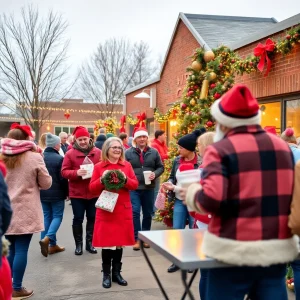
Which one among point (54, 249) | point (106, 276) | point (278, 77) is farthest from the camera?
point (278, 77)

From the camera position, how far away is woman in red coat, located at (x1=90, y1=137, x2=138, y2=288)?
5461mm

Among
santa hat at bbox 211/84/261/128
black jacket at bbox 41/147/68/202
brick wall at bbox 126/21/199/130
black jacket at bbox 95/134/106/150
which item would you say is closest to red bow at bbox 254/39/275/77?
black jacket at bbox 95/134/106/150

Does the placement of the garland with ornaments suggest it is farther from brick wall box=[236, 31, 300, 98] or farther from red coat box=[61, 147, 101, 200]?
red coat box=[61, 147, 101, 200]

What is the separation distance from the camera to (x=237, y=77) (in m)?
9.83

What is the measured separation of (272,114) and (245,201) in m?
6.79

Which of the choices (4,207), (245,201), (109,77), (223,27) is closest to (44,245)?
(4,207)

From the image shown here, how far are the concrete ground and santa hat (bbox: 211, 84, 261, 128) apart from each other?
3169 millimetres

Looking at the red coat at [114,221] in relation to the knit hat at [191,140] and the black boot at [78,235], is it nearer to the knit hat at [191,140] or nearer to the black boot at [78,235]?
the knit hat at [191,140]

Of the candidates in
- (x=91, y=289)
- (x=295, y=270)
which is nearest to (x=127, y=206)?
(x=91, y=289)

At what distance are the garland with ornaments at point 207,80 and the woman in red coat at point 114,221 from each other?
86.0 inches

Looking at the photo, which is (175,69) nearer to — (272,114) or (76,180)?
(272,114)

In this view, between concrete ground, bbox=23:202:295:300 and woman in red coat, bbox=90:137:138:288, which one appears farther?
woman in red coat, bbox=90:137:138:288

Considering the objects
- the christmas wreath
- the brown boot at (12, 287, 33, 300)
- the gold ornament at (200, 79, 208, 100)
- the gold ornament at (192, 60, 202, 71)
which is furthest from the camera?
the gold ornament at (192, 60, 202, 71)

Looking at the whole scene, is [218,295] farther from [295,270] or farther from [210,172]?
[295,270]
